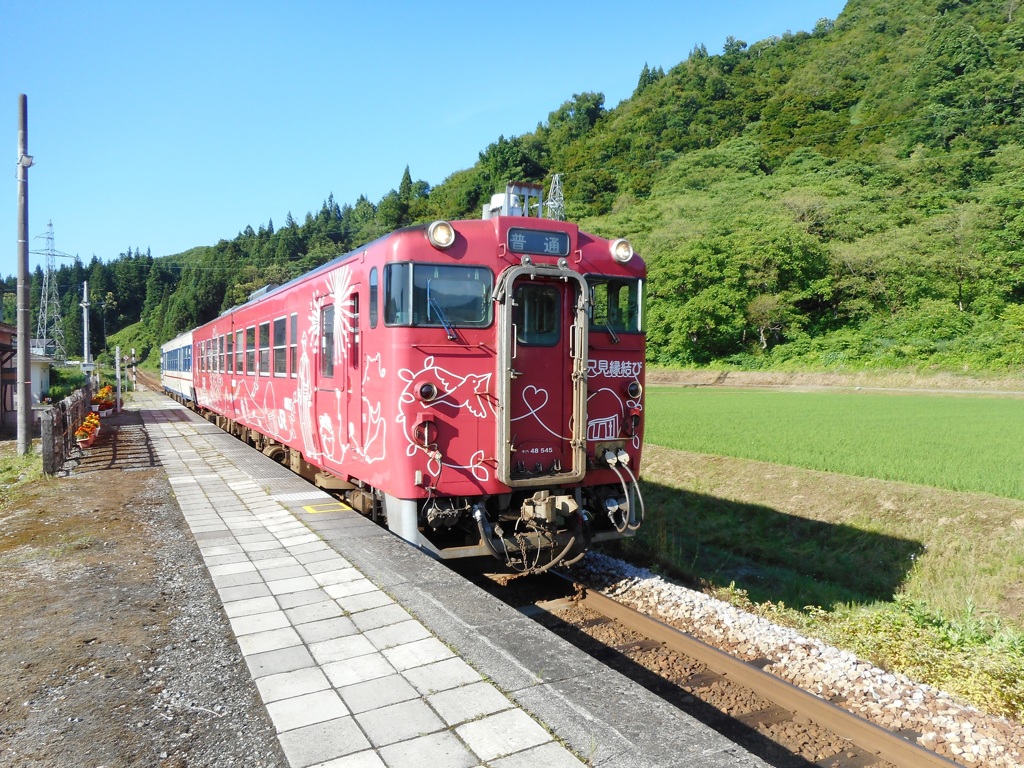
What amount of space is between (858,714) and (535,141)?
103 meters

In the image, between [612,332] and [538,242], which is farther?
[612,332]

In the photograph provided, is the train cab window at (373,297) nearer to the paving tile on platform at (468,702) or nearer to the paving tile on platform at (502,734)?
the paving tile on platform at (468,702)

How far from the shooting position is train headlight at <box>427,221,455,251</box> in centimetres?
577

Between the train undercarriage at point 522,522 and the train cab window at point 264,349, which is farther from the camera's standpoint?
the train cab window at point 264,349

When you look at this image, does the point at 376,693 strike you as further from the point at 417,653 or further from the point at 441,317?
the point at 441,317

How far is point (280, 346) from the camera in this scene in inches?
400

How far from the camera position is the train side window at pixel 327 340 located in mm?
7477

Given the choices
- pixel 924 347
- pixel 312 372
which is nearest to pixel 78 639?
pixel 312 372

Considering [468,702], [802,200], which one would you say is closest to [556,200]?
[802,200]

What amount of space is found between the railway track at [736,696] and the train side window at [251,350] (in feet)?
27.2

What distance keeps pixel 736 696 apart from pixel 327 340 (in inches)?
212

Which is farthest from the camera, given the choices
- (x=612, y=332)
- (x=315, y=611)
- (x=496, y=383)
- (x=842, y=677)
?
(x=612, y=332)

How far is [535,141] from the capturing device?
329 feet

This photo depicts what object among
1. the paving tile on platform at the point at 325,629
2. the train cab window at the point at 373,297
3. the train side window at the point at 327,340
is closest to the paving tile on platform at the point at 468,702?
the paving tile on platform at the point at 325,629
